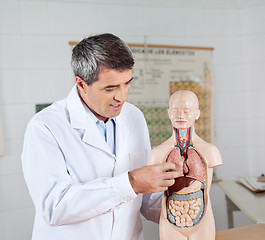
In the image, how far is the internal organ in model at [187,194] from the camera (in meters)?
1.27

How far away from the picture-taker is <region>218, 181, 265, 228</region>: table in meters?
2.03

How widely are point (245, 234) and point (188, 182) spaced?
1.06 feet

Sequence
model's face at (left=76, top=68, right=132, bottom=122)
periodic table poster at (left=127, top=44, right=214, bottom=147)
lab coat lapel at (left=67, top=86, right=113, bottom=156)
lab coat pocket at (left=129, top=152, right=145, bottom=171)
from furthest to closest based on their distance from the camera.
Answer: periodic table poster at (left=127, top=44, right=214, bottom=147), lab coat pocket at (left=129, top=152, right=145, bottom=171), lab coat lapel at (left=67, top=86, right=113, bottom=156), model's face at (left=76, top=68, right=132, bottom=122)

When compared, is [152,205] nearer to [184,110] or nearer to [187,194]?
[187,194]

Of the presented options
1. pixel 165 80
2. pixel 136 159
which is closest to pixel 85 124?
pixel 136 159

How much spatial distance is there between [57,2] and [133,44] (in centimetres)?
71

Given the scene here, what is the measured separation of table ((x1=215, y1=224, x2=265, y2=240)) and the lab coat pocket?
0.44m

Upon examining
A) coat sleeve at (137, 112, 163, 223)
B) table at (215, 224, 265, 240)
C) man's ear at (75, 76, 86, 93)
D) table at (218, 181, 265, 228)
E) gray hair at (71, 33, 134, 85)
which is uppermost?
gray hair at (71, 33, 134, 85)

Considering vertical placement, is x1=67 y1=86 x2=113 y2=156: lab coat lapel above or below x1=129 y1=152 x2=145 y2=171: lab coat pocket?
above

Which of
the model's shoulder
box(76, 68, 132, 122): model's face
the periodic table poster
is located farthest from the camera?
the periodic table poster

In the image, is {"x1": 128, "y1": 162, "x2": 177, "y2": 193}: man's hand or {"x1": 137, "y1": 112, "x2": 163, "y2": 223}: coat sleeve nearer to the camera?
{"x1": 128, "y1": 162, "x2": 177, "y2": 193}: man's hand

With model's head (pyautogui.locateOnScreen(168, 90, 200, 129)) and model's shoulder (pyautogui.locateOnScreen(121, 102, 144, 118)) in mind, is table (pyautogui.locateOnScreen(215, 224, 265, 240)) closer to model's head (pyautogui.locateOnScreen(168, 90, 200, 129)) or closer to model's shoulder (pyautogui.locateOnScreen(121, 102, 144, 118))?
model's head (pyautogui.locateOnScreen(168, 90, 200, 129))

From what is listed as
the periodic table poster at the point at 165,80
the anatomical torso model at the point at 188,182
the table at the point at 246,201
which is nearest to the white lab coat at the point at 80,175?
the anatomical torso model at the point at 188,182

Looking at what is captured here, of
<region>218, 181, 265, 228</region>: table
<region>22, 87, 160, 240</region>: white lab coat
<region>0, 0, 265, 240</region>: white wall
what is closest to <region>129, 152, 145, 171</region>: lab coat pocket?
<region>22, 87, 160, 240</region>: white lab coat
